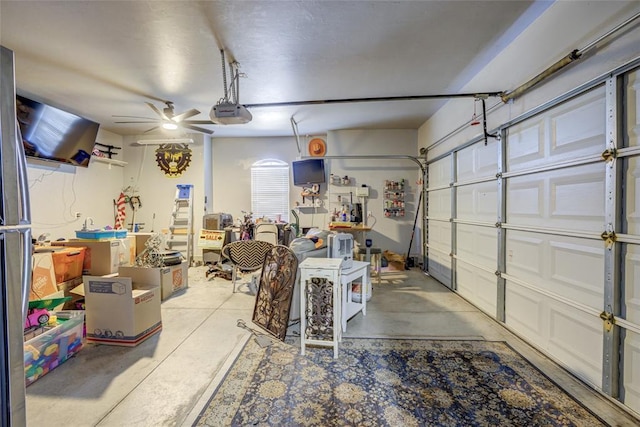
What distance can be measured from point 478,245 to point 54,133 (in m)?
6.19

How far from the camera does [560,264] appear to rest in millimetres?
2107

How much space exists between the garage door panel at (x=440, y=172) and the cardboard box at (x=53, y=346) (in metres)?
4.74

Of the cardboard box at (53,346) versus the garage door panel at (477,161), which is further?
the garage door panel at (477,161)

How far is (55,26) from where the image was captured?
2355 millimetres

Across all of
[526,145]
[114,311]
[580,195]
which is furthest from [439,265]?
[114,311]

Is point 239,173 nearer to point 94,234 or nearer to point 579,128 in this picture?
point 94,234

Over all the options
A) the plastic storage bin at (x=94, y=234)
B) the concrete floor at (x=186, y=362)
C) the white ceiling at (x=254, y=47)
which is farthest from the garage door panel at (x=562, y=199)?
the plastic storage bin at (x=94, y=234)

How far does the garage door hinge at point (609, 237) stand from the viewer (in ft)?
5.53

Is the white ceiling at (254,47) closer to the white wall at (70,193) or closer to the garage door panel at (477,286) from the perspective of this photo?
the white wall at (70,193)

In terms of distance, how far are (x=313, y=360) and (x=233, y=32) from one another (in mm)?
2975

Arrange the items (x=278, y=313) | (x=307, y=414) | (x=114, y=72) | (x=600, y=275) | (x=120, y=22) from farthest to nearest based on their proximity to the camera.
A: (x=114, y=72) → (x=278, y=313) → (x=120, y=22) → (x=600, y=275) → (x=307, y=414)

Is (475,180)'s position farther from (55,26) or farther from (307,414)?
(55,26)

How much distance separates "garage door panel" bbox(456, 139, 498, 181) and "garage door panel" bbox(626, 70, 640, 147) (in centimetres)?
131

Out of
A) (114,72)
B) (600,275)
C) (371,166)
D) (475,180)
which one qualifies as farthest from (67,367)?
(371,166)
